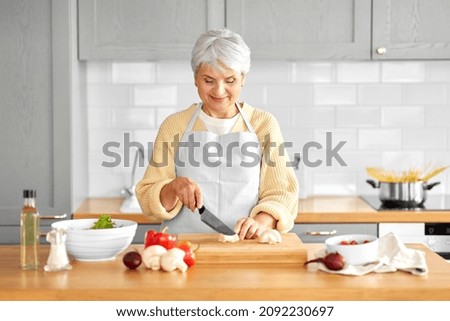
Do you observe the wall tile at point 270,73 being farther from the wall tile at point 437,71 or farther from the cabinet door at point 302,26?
the wall tile at point 437,71

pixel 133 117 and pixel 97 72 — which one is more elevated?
pixel 97 72

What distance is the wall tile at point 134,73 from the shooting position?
4.56 metres

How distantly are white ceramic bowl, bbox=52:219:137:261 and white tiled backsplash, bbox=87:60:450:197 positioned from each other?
192cm

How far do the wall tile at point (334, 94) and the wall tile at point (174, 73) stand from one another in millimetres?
740

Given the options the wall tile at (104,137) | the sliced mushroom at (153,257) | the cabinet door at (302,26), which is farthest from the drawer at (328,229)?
the sliced mushroom at (153,257)

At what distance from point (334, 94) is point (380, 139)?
38 centimetres

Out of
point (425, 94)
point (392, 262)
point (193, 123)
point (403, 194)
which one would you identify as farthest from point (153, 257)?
point (425, 94)

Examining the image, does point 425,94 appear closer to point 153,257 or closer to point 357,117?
point 357,117

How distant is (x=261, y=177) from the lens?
125 inches

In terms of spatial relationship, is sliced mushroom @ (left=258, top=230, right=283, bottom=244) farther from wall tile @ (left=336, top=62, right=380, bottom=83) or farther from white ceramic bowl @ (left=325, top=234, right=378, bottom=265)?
wall tile @ (left=336, top=62, right=380, bottom=83)

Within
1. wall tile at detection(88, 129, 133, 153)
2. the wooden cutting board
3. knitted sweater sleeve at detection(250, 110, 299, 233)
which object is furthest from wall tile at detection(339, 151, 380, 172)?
the wooden cutting board

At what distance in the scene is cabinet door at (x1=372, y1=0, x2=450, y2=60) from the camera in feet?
13.6
